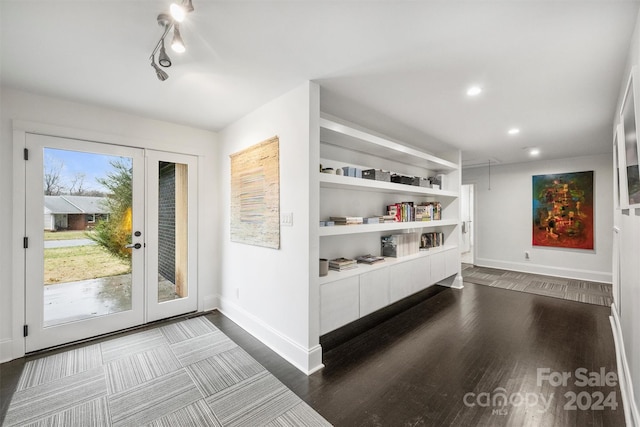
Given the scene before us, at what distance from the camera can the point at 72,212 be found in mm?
2680

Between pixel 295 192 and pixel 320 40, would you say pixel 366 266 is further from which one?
pixel 320 40

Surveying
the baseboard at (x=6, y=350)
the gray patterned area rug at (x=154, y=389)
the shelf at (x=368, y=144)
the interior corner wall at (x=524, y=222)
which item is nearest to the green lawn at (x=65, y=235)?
the baseboard at (x=6, y=350)

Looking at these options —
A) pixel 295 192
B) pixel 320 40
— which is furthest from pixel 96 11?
pixel 295 192

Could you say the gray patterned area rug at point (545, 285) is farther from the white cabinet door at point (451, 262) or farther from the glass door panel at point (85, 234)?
the glass door panel at point (85, 234)

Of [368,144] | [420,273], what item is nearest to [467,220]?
[420,273]

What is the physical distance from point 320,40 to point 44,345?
3.58 metres

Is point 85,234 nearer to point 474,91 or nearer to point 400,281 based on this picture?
point 400,281

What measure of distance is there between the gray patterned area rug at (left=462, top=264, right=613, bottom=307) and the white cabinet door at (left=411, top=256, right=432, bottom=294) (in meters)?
1.82

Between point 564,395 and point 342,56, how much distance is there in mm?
2894

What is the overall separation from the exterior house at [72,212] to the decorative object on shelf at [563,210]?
24.3ft

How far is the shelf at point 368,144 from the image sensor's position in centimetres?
251

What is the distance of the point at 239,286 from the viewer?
123 inches

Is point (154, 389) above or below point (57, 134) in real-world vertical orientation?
below

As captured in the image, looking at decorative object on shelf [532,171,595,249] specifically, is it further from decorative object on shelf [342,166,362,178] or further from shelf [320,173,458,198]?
decorative object on shelf [342,166,362,178]
